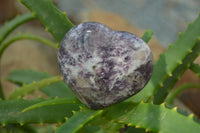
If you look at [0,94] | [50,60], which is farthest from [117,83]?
[50,60]

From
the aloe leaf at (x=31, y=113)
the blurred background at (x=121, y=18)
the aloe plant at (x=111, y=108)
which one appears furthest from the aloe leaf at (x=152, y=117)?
the blurred background at (x=121, y=18)

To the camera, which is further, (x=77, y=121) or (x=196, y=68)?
(x=196, y=68)

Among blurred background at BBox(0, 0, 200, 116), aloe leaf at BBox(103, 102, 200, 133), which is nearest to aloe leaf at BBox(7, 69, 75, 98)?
aloe leaf at BBox(103, 102, 200, 133)

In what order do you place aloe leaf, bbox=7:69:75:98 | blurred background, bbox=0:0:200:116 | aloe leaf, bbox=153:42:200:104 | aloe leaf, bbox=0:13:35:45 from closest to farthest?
aloe leaf, bbox=153:42:200:104 < aloe leaf, bbox=7:69:75:98 < aloe leaf, bbox=0:13:35:45 < blurred background, bbox=0:0:200:116

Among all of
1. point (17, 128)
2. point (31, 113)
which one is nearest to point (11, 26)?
point (17, 128)

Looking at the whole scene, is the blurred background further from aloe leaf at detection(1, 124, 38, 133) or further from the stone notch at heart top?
the stone notch at heart top

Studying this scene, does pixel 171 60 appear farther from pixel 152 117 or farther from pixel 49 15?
pixel 49 15

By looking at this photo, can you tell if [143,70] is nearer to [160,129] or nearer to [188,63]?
[160,129]
